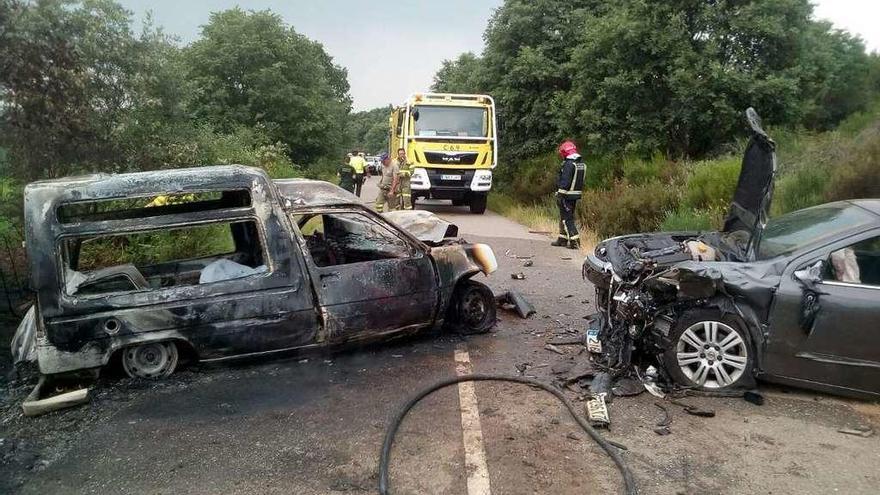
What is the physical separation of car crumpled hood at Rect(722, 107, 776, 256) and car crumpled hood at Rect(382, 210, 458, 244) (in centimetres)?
261

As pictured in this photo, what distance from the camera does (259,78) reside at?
26.1 m

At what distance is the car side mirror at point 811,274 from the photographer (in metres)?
4.29

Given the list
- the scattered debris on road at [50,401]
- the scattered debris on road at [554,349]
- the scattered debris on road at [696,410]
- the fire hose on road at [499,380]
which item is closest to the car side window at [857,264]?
the scattered debris on road at [696,410]

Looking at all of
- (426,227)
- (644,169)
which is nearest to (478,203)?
(644,169)

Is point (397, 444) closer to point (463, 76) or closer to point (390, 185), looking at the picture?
point (390, 185)

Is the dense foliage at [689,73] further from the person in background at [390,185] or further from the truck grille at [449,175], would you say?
the person in background at [390,185]

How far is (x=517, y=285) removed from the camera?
8.43 m

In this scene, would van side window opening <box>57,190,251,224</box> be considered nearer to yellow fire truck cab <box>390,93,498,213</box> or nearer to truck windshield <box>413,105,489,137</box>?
yellow fire truck cab <box>390,93,498,213</box>

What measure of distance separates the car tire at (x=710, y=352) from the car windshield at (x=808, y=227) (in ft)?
2.14

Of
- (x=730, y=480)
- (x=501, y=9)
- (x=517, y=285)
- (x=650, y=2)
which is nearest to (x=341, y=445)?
(x=730, y=480)

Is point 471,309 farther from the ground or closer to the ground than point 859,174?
closer to the ground

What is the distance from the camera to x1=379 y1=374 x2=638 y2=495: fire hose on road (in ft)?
11.2

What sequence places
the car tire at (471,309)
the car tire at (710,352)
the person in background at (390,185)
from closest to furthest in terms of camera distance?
the car tire at (710,352)
the car tire at (471,309)
the person in background at (390,185)

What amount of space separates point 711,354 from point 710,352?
0.02 metres
